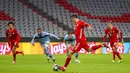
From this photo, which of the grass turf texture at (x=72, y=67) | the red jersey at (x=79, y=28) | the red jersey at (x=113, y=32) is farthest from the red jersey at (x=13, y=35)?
the red jersey at (x=79, y=28)

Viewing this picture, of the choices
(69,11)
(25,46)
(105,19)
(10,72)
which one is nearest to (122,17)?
(105,19)

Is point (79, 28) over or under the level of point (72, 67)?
over

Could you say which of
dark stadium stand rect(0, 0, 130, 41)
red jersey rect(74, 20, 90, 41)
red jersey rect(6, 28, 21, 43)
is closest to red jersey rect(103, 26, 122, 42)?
red jersey rect(6, 28, 21, 43)

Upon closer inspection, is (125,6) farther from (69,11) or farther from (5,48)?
(5,48)

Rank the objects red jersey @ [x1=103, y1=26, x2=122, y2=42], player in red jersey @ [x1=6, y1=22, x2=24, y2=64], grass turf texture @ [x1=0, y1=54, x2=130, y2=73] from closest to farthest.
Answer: grass turf texture @ [x1=0, y1=54, x2=130, y2=73] → player in red jersey @ [x1=6, y1=22, x2=24, y2=64] → red jersey @ [x1=103, y1=26, x2=122, y2=42]

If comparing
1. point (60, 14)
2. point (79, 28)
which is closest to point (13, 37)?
point (79, 28)

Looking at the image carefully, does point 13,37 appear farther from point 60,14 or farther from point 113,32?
point 60,14

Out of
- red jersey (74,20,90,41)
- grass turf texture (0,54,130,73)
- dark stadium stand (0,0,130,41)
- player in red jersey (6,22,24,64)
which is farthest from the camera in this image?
dark stadium stand (0,0,130,41)

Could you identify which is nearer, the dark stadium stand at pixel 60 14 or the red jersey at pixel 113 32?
the red jersey at pixel 113 32

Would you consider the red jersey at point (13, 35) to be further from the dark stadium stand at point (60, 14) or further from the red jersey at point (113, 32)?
the dark stadium stand at point (60, 14)

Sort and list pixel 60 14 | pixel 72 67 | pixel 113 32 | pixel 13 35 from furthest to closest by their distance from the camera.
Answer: pixel 60 14, pixel 113 32, pixel 13 35, pixel 72 67

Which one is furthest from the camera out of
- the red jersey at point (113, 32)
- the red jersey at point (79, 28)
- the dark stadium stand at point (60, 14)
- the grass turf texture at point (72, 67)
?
the dark stadium stand at point (60, 14)

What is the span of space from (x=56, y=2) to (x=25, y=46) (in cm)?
1116

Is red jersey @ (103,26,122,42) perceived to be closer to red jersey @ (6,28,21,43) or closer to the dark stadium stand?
red jersey @ (6,28,21,43)
